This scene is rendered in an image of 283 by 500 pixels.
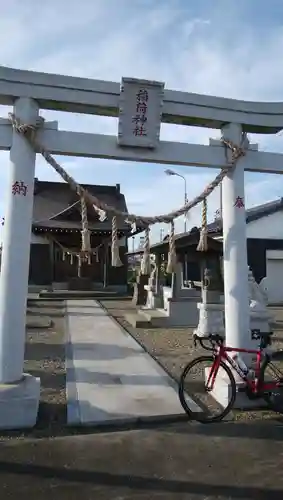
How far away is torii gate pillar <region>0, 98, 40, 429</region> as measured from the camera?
13.7 ft

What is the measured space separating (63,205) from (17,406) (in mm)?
23832

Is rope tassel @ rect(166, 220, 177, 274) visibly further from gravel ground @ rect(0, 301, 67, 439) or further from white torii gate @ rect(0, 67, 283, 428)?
gravel ground @ rect(0, 301, 67, 439)

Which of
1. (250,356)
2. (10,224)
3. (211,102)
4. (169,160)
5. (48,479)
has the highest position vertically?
(211,102)

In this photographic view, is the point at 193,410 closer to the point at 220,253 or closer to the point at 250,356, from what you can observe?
the point at 250,356

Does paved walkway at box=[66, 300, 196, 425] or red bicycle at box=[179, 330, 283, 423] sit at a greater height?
red bicycle at box=[179, 330, 283, 423]

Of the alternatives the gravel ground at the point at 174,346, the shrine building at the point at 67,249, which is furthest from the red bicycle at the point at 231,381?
the shrine building at the point at 67,249

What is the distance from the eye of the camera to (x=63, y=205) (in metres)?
27.2

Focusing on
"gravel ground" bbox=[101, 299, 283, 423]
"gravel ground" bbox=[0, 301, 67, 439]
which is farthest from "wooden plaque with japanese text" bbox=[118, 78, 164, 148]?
"gravel ground" bbox=[101, 299, 283, 423]

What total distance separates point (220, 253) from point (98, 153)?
6674 mm

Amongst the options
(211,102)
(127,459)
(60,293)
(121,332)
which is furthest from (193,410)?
(60,293)

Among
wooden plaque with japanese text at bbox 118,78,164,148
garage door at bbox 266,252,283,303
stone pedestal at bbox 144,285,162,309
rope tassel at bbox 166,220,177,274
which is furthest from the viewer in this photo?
garage door at bbox 266,252,283,303

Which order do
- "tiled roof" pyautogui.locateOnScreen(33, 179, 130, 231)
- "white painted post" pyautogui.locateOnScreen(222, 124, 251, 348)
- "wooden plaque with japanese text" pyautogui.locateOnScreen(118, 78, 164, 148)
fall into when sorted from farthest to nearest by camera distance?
1. "tiled roof" pyautogui.locateOnScreen(33, 179, 130, 231)
2. "white painted post" pyautogui.locateOnScreen(222, 124, 251, 348)
3. "wooden plaque with japanese text" pyautogui.locateOnScreen(118, 78, 164, 148)

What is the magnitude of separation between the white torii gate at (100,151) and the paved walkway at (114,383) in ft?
2.69

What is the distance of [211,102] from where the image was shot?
194 inches
